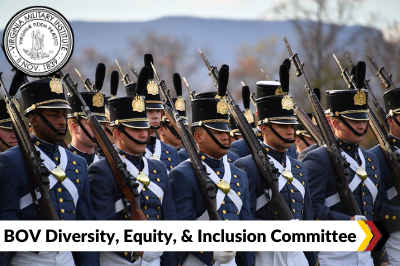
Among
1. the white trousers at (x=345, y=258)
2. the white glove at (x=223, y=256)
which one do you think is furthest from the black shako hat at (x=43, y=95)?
the white trousers at (x=345, y=258)

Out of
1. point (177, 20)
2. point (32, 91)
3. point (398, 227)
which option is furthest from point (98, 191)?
point (177, 20)

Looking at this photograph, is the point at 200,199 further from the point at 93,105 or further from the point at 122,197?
the point at 93,105

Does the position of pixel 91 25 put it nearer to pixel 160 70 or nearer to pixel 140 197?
pixel 160 70

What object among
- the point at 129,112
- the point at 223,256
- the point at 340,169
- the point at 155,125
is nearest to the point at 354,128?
the point at 340,169

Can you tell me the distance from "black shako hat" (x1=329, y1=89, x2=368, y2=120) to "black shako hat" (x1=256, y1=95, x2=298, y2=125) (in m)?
0.84

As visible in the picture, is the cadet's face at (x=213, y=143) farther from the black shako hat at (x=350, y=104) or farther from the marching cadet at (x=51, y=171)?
the black shako hat at (x=350, y=104)

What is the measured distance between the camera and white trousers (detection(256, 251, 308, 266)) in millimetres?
6832

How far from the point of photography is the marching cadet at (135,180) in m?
6.24

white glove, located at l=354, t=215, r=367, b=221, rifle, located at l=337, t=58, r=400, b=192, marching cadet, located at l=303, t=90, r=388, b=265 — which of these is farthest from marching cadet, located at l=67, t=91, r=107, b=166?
rifle, located at l=337, t=58, r=400, b=192

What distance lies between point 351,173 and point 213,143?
1966 millimetres

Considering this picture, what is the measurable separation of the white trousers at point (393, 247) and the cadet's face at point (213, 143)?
2.76 m

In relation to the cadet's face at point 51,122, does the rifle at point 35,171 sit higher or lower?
lower

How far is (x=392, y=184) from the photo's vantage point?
8.41m

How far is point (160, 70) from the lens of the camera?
112 ft
